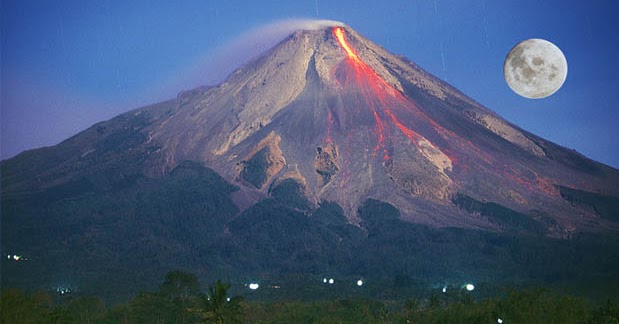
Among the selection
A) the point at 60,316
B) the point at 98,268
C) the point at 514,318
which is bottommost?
the point at 514,318

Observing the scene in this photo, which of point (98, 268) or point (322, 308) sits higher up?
point (98, 268)

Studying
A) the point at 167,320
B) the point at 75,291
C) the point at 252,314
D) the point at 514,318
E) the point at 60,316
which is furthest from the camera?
the point at 75,291

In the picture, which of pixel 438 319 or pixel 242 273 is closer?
pixel 438 319

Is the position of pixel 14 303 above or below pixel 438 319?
above

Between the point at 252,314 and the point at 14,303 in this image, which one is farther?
the point at 252,314

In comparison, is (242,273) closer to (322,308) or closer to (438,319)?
(322,308)

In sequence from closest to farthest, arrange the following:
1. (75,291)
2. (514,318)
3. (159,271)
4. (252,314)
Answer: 1. (514,318)
2. (252,314)
3. (75,291)
4. (159,271)

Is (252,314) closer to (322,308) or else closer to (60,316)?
(322,308)

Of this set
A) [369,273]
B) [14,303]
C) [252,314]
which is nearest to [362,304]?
[252,314]

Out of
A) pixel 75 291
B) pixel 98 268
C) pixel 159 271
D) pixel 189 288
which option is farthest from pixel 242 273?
pixel 189 288
